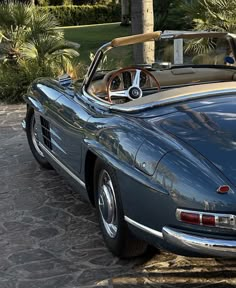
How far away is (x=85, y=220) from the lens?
466 cm

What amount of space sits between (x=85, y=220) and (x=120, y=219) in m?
1.16

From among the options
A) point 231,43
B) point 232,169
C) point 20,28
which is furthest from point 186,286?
point 20,28

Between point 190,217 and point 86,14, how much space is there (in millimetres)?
37370

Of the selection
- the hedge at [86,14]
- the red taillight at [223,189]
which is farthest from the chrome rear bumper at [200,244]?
the hedge at [86,14]

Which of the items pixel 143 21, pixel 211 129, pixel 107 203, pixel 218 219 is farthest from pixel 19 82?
pixel 218 219

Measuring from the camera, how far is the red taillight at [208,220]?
290 cm

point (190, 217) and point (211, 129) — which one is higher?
point (211, 129)

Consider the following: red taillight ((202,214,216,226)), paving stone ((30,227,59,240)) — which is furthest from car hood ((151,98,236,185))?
paving stone ((30,227,59,240))

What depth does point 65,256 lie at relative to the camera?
3990 mm

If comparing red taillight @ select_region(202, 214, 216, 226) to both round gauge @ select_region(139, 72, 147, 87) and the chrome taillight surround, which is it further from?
round gauge @ select_region(139, 72, 147, 87)

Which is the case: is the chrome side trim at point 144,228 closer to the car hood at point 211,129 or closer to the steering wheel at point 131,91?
the car hood at point 211,129

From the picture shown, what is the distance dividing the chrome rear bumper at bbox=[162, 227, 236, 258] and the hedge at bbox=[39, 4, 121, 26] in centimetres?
3544

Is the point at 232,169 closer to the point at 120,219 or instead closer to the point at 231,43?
the point at 120,219

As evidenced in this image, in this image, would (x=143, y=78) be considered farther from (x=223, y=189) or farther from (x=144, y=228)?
(x=223, y=189)
